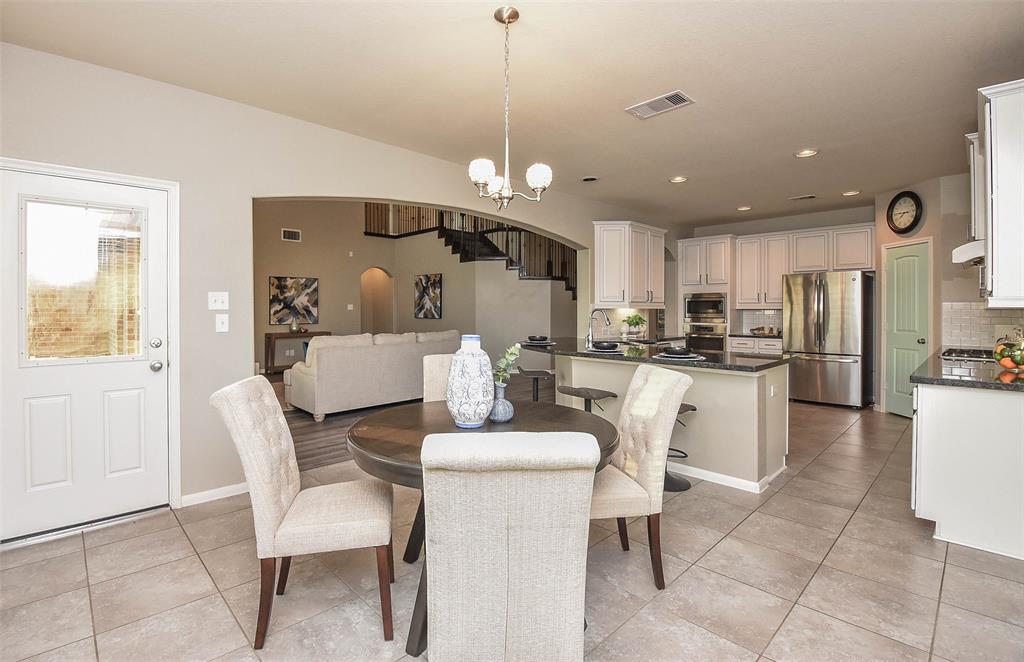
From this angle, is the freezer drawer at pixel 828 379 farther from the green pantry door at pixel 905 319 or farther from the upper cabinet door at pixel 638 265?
the upper cabinet door at pixel 638 265

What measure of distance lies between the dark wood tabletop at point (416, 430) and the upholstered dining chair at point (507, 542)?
416 millimetres

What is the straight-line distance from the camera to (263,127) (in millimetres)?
3473

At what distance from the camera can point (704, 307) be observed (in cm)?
761

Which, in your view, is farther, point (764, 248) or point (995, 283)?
point (764, 248)

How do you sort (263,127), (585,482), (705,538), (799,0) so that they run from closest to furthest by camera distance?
(585,482) < (799,0) < (705,538) < (263,127)

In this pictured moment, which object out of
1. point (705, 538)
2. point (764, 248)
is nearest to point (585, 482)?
point (705, 538)

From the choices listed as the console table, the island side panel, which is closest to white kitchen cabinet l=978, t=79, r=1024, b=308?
the island side panel

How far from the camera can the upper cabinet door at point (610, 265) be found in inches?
244

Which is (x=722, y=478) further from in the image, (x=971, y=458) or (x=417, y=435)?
(x=417, y=435)

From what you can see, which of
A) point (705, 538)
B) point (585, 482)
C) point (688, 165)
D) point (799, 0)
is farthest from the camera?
point (688, 165)

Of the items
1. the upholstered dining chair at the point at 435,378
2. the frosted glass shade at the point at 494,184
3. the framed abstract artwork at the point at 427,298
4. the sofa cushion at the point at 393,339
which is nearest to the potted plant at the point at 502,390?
the upholstered dining chair at the point at 435,378

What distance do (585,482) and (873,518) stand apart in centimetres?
267

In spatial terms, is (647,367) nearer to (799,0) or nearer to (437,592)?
(437,592)

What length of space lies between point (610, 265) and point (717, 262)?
85.7 inches
